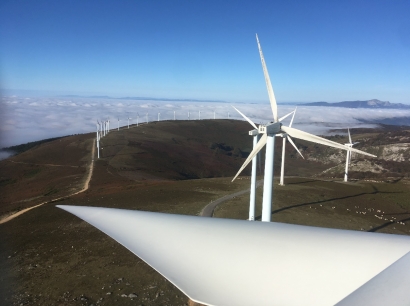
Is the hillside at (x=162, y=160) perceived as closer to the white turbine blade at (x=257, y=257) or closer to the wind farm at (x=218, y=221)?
the wind farm at (x=218, y=221)

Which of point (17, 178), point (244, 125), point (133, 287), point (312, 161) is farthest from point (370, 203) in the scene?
point (244, 125)

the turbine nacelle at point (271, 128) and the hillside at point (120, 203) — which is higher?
the turbine nacelle at point (271, 128)

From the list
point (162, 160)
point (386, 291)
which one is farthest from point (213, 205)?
point (162, 160)

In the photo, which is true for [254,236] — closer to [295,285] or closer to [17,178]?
[295,285]

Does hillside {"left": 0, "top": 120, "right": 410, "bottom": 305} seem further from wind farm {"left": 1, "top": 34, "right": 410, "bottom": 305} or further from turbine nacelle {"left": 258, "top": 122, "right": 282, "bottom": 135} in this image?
turbine nacelle {"left": 258, "top": 122, "right": 282, "bottom": 135}

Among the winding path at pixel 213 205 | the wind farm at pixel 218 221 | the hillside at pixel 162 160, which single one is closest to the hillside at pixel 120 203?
the wind farm at pixel 218 221

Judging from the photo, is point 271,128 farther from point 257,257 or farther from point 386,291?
point 386,291
